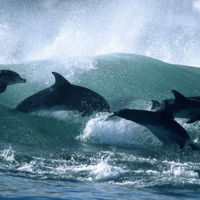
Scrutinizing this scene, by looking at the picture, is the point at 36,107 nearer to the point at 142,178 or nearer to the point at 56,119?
the point at 56,119

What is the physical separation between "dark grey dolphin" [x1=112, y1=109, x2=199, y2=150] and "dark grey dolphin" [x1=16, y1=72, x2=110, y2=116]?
2464mm

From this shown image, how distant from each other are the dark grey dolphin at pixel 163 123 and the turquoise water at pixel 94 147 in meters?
0.43

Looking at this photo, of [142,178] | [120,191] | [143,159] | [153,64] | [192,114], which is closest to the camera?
[120,191]

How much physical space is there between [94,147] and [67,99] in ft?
10.0

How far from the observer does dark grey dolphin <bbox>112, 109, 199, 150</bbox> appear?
12.0 meters

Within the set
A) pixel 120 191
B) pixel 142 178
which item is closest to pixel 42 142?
pixel 142 178

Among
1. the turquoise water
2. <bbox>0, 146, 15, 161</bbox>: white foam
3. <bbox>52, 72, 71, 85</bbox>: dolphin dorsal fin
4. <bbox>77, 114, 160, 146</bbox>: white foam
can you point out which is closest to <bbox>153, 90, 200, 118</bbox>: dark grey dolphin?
the turquoise water

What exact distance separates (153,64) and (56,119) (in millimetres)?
11654

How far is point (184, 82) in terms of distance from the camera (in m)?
23.3

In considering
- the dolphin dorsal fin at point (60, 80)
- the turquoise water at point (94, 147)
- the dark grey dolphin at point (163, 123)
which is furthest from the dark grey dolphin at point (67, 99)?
the dark grey dolphin at point (163, 123)

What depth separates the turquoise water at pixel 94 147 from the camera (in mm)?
6805

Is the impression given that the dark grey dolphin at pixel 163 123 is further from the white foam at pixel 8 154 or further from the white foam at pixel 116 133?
the white foam at pixel 8 154

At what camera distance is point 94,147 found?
11.7 m

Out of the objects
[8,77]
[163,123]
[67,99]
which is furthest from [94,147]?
[8,77]
